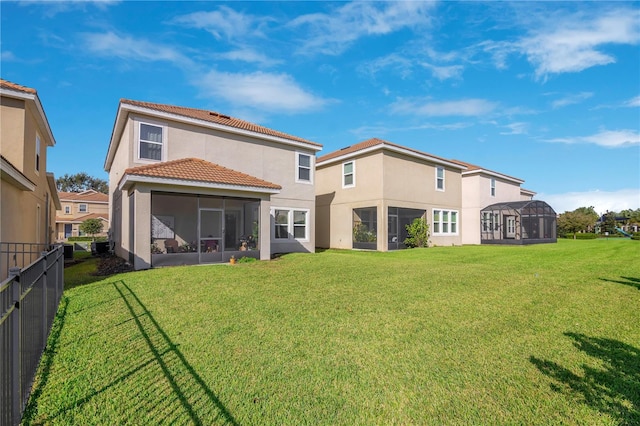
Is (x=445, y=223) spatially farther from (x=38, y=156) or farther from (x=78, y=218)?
(x=78, y=218)

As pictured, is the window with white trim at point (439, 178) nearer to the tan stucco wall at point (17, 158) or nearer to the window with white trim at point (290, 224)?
the window with white trim at point (290, 224)

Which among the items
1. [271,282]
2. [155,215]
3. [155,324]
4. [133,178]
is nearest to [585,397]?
[155,324]

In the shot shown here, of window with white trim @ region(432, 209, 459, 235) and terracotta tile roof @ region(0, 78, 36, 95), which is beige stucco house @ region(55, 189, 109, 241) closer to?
terracotta tile roof @ region(0, 78, 36, 95)

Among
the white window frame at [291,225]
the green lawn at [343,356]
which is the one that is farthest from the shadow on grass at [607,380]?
the white window frame at [291,225]

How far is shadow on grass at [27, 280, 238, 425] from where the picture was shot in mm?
3182

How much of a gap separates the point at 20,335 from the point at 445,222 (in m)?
25.4

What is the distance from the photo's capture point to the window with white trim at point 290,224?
1781 cm

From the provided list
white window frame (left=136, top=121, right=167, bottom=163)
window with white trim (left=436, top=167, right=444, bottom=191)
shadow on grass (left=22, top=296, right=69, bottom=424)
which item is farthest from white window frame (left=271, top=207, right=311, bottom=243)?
window with white trim (left=436, top=167, right=444, bottom=191)

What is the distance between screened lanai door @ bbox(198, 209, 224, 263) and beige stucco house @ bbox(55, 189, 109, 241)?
4221cm

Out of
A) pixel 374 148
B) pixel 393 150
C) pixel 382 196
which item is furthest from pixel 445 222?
pixel 374 148

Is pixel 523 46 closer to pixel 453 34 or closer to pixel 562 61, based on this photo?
pixel 562 61

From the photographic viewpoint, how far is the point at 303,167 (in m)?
19.2

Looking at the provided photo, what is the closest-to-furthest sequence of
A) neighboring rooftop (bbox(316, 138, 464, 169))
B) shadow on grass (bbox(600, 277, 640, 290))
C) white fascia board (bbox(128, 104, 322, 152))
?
shadow on grass (bbox(600, 277, 640, 290)) < white fascia board (bbox(128, 104, 322, 152)) < neighboring rooftop (bbox(316, 138, 464, 169))

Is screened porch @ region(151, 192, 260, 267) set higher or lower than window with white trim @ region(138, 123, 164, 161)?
lower
